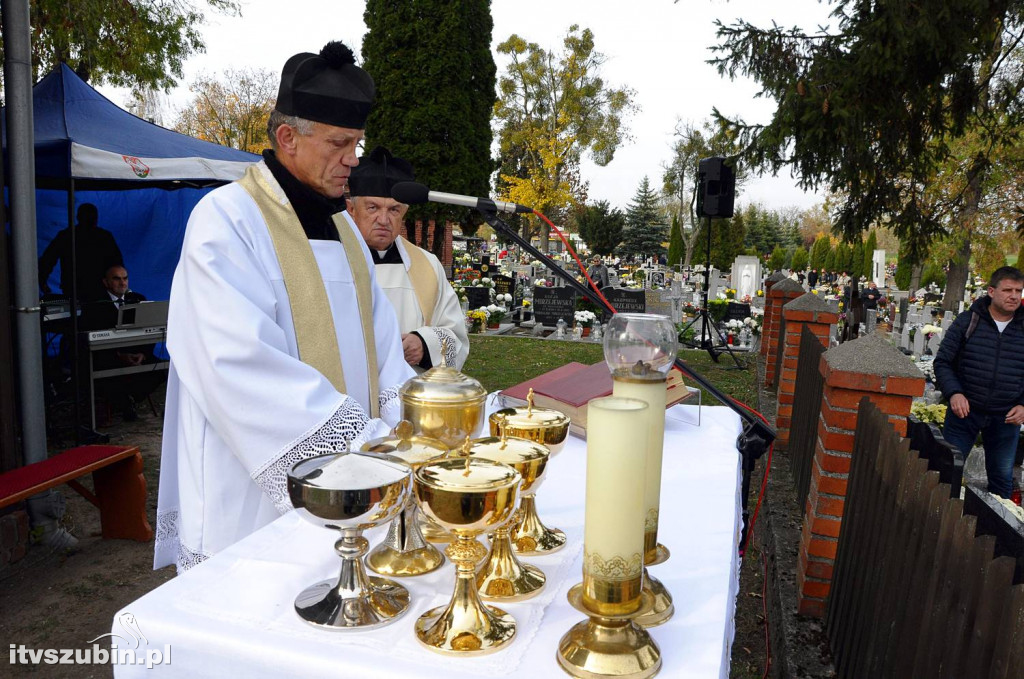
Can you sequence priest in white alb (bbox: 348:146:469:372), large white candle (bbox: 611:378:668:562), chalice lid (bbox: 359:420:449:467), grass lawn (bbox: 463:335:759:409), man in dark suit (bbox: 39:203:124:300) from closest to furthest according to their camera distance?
1. large white candle (bbox: 611:378:668:562)
2. chalice lid (bbox: 359:420:449:467)
3. priest in white alb (bbox: 348:146:469:372)
4. man in dark suit (bbox: 39:203:124:300)
5. grass lawn (bbox: 463:335:759:409)

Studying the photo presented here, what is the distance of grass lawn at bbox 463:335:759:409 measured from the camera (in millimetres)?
9352

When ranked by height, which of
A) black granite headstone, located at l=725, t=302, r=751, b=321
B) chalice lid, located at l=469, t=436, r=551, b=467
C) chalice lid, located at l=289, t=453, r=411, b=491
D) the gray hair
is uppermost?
the gray hair

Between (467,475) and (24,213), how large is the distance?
412cm

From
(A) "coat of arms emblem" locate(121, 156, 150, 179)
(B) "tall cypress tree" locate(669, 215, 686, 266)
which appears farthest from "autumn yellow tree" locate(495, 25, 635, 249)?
(A) "coat of arms emblem" locate(121, 156, 150, 179)

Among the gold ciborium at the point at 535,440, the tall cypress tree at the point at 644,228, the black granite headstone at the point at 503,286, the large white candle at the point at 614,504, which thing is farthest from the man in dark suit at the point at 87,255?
the tall cypress tree at the point at 644,228

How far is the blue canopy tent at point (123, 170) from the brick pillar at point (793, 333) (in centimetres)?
575

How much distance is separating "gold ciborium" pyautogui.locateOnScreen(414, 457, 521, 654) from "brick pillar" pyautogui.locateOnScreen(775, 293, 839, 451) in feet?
17.8

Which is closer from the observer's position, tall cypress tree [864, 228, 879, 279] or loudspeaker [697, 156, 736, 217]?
loudspeaker [697, 156, 736, 217]

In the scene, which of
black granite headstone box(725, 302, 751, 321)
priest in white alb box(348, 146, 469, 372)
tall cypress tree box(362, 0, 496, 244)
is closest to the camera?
priest in white alb box(348, 146, 469, 372)

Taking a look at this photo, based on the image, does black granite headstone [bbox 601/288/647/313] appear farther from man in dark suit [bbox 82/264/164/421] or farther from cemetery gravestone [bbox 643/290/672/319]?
man in dark suit [bbox 82/264/164/421]

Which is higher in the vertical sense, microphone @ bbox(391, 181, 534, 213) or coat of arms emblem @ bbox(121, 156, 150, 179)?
coat of arms emblem @ bbox(121, 156, 150, 179)

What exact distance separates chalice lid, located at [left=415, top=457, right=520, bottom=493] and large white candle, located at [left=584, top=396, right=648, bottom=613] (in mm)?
153

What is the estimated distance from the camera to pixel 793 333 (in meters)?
6.27

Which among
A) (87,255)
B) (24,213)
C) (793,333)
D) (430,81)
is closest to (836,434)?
(793,333)
